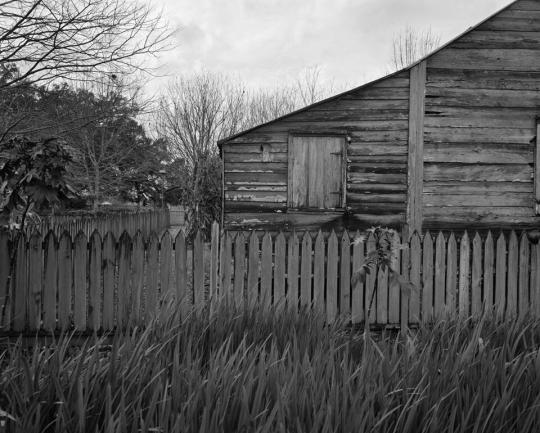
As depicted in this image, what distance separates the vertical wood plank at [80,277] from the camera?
17.3 ft

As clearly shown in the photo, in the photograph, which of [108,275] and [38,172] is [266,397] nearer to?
[38,172]

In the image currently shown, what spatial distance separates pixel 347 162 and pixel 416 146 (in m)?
1.31

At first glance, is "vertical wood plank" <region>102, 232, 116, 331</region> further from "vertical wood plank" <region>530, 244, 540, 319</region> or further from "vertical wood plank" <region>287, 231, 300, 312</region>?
"vertical wood plank" <region>530, 244, 540, 319</region>

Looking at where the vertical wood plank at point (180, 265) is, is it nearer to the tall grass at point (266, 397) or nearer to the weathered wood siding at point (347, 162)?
the tall grass at point (266, 397)

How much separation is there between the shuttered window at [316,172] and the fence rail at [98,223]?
137 inches

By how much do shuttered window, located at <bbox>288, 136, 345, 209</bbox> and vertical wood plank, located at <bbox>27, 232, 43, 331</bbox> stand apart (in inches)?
201

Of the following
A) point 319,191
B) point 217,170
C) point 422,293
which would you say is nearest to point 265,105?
point 217,170

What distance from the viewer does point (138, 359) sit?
7.41 feet

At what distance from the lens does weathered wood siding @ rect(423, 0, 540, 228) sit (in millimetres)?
9023

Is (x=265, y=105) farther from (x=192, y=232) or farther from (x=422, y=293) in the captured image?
(x=422, y=293)

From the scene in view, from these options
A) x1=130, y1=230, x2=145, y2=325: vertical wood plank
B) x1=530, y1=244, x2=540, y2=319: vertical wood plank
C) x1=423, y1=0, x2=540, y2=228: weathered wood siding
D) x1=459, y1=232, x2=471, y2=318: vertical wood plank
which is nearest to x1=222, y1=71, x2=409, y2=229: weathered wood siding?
x1=423, y1=0, x2=540, y2=228: weathered wood siding

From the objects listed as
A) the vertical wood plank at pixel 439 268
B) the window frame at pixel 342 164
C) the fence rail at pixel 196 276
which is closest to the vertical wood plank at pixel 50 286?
the fence rail at pixel 196 276

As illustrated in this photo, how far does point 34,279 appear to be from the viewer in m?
5.21

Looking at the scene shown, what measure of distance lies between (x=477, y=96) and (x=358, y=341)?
24.1 ft
